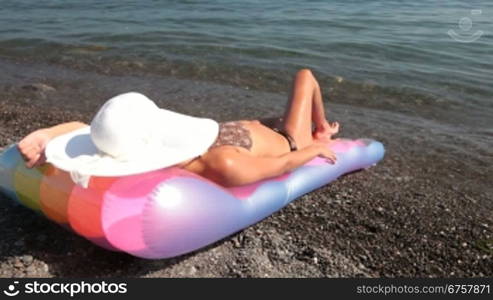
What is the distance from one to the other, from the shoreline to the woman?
1.41ft

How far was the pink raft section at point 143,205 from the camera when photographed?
289cm

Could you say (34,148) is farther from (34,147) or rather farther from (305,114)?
(305,114)

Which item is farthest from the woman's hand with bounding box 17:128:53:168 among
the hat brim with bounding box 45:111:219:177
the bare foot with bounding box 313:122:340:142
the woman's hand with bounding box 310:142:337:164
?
the bare foot with bounding box 313:122:340:142

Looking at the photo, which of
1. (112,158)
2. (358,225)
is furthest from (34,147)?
(358,225)

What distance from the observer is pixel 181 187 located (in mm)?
3010

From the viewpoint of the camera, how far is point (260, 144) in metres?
3.68

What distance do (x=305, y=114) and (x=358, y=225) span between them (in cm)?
104

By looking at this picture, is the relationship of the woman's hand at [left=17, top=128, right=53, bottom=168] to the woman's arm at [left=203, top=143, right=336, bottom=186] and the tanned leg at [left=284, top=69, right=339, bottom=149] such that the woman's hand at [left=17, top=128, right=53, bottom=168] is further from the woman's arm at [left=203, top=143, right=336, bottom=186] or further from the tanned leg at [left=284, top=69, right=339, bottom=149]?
the tanned leg at [left=284, top=69, right=339, bottom=149]

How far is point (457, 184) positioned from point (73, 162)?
11.0 feet

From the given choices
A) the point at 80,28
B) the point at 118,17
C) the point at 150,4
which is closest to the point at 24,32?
the point at 80,28

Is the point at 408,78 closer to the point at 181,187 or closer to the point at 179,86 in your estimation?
the point at 179,86

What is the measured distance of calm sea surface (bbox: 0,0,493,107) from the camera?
8.37 m

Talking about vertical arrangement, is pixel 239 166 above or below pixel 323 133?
above

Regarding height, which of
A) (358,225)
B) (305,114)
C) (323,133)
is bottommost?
(358,225)
